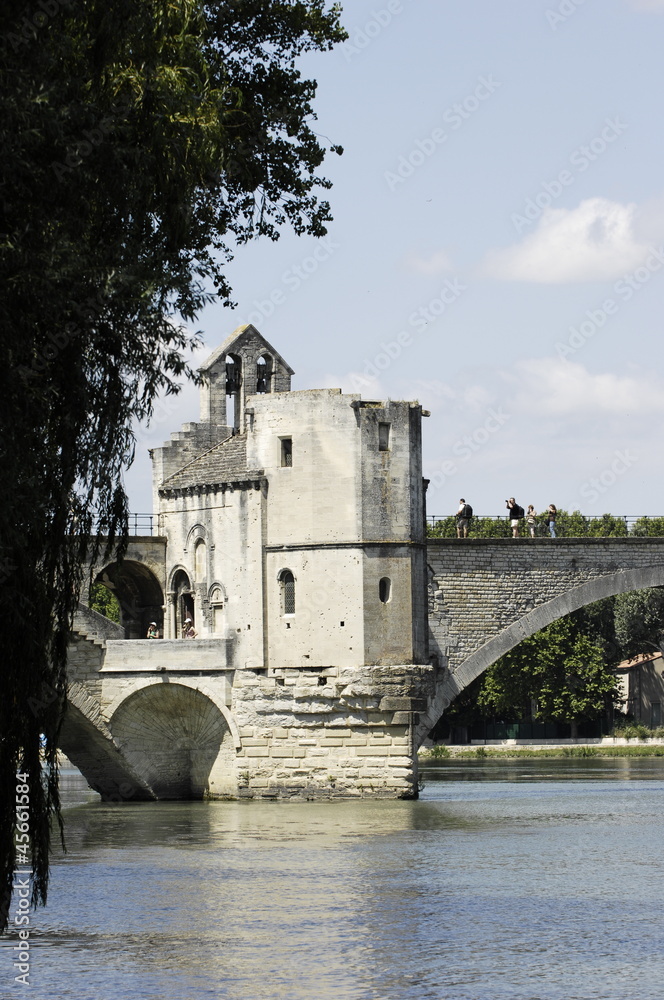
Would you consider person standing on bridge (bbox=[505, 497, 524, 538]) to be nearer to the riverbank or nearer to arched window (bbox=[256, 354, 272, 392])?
arched window (bbox=[256, 354, 272, 392])

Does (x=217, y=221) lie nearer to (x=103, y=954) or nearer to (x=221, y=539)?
(x=103, y=954)

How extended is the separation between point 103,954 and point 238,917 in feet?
8.68

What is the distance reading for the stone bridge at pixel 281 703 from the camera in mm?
34938

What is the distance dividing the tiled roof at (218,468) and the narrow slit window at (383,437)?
2.86m

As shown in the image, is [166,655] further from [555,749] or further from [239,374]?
[555,749]

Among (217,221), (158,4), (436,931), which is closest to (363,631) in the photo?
(436,931)

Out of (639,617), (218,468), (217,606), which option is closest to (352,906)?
(217,606)

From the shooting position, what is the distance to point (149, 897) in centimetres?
2122

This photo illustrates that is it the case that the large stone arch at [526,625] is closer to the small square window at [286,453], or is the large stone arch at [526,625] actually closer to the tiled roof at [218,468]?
the small square window at [286,453]

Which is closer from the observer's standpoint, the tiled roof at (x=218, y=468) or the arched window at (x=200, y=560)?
the tiled roof at (x=218, y=468)

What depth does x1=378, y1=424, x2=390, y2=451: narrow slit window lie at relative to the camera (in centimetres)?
3525

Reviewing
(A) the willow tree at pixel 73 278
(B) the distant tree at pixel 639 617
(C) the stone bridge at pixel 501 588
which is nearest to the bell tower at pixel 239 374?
(C) the stone bridge at pixel 501 588

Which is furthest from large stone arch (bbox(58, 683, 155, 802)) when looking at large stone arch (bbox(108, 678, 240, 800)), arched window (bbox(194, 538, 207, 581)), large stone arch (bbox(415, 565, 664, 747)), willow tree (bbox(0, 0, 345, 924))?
willow tree (bbox(0, 0, 345, 924))

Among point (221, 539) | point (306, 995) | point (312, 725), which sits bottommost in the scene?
point (306, 995)
